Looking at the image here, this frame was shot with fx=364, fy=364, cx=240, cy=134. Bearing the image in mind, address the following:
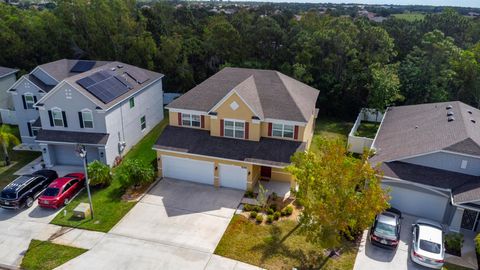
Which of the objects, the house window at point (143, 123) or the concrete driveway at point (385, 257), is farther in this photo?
the house window at point (143, 123)

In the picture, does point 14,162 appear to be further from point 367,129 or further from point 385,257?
point 367,129

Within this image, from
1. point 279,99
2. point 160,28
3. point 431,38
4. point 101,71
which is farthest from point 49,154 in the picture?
point 431,38

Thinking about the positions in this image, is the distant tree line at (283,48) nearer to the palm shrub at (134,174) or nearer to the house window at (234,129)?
the house window at (234,129)

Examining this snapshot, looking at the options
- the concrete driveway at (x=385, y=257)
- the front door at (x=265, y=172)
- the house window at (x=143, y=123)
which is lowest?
the concrete driveway at (x=385, y=257)

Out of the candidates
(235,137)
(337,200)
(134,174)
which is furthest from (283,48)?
(337,200)

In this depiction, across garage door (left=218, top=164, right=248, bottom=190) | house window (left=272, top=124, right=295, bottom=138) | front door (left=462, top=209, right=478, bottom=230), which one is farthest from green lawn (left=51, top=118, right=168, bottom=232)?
front door (left=462, top=209, right=478, bottom=230)

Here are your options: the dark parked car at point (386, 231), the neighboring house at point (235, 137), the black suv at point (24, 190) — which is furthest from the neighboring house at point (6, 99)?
the dark parked car at point (386, 231)

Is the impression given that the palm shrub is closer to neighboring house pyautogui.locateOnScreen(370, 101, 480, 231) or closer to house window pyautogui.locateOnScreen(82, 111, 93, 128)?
house window pyautogui.locateOnScreen(82, 111, 93, 128)
